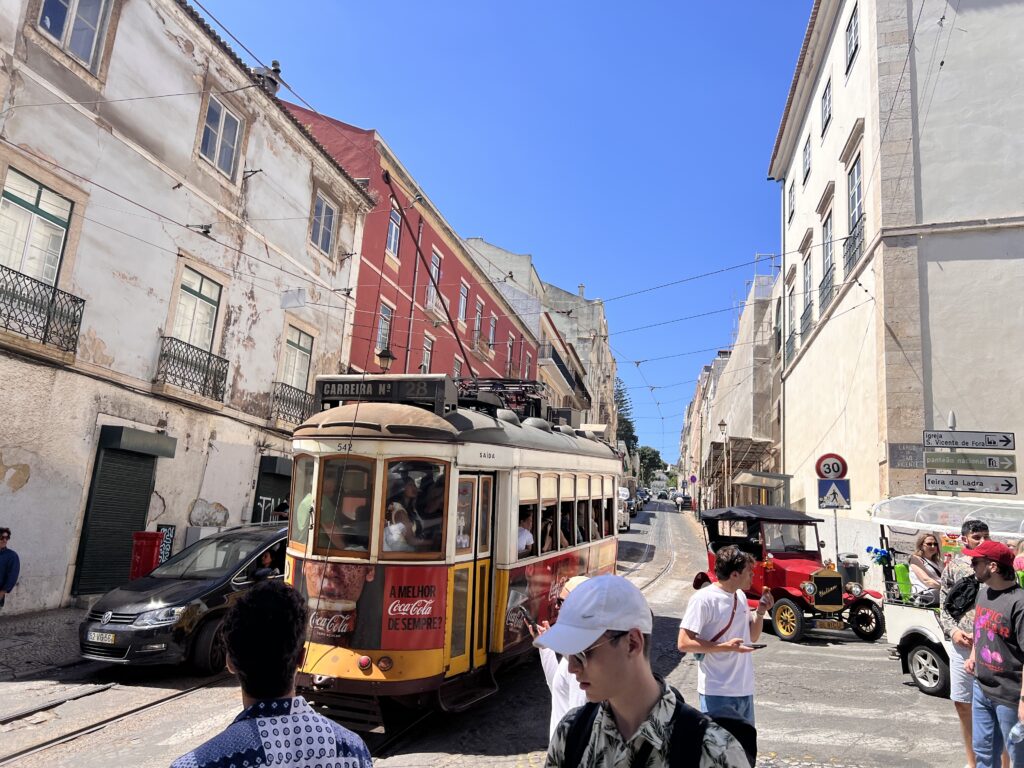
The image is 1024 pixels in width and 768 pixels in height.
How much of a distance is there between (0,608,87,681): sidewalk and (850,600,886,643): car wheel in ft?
37.5

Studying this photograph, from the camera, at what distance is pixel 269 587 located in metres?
2.12

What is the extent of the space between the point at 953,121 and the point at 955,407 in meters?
6.40

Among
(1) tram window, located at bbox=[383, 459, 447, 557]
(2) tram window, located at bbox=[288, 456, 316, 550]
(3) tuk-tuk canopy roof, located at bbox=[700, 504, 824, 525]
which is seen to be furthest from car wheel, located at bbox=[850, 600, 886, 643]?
(2) tram window, located at bbox=[288, 456, 316, 550]

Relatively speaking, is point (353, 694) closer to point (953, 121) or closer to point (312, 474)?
point (312, 474)

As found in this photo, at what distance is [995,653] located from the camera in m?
4.24

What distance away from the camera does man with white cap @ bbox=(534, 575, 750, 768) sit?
1.77 m

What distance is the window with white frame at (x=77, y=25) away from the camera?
36.8 feet

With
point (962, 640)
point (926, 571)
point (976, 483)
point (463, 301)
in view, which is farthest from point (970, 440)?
point (463, 301)

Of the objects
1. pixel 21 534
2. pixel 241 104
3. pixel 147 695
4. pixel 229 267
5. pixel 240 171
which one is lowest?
pixel 147 695

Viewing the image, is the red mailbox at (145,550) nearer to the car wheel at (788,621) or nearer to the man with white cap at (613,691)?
the car wheel at (788,621)

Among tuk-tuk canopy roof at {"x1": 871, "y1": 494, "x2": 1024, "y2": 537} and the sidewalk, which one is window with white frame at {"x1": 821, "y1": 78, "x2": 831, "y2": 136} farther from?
the sidewalk

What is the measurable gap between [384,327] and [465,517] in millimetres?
15671

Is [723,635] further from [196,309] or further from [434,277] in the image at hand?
[434,277]

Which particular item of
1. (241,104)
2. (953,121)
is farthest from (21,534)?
(953,121)
